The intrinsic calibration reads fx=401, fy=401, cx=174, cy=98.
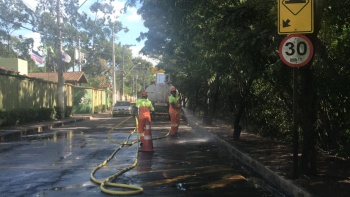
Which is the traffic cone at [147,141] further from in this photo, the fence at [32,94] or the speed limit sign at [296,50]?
the fence at [32,94]

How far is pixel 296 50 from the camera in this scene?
23.3 feet

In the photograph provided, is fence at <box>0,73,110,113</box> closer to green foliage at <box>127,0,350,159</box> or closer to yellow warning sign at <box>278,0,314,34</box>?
green foliage at <box>127,0,350,159</box>

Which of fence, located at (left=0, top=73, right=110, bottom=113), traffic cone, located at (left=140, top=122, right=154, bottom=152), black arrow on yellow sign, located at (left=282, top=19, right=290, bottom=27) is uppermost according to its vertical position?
black arrow on yellow sign, located at (left=282, top=19, right=290, bottom=27)

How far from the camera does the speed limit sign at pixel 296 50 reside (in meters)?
7.04

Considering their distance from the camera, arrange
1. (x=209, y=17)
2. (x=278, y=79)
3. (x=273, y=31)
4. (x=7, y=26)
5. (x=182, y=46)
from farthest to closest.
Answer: (x=7, y=26), (x=182, y=46), (x=209, y=17), (x=278, y=79), (x=273, y=31)

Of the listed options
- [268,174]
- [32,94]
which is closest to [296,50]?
[268,174]

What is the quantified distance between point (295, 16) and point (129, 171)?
4.60m

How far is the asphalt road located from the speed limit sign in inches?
91.5

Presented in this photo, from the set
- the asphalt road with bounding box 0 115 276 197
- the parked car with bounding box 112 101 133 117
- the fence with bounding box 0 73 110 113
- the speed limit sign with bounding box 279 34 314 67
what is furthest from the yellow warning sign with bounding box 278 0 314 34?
the parked car with bounding box 112 101 133 117

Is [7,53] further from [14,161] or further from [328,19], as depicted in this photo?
[328,19]

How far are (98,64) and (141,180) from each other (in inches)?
2687

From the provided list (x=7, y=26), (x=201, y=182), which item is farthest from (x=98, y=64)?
(x=201, y=182)

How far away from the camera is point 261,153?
34.7ft

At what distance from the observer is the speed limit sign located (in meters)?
7.04
